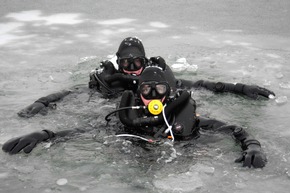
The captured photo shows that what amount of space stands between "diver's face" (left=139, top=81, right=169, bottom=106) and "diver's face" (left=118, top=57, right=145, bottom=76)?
1.59 meters

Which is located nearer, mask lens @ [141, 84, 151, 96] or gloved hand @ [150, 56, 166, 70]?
mask lens @ [141, 84, 151, 96]

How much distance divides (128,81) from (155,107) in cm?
174

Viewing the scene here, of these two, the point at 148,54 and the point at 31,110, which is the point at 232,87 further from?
the point at 31,110

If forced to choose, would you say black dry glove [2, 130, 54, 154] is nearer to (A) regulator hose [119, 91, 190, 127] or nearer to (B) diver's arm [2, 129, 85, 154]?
(B) diver's arm [2, 129, 85, 154]

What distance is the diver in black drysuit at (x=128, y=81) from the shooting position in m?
6.22

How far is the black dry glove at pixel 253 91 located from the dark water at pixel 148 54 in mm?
106

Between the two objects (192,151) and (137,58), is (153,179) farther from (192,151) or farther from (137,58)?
(137,58)

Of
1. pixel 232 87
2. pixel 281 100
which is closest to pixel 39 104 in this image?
pixel 232 87

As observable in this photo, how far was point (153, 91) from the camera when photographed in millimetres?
4660

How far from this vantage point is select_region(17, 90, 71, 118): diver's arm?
5848 mm

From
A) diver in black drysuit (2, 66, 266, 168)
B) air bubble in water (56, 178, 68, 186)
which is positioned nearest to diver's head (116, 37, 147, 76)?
diver in black drysuit (2, 66, 266, 168)

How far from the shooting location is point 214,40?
917 centimetres

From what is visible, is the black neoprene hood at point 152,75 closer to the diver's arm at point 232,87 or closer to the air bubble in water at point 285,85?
the diver's arm at point 232,87

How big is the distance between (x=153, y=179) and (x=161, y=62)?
2.34m
